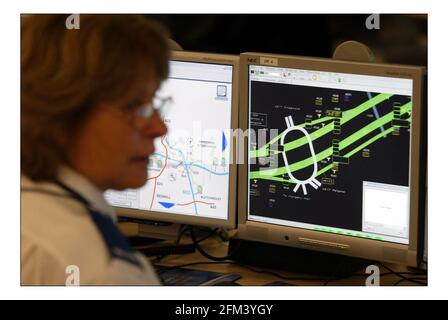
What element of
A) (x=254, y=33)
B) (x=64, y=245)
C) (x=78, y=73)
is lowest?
(x=64, y=245)

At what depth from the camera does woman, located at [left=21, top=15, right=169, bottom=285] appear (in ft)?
4.32

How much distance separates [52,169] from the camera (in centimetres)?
135

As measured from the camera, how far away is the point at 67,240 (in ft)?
4.29

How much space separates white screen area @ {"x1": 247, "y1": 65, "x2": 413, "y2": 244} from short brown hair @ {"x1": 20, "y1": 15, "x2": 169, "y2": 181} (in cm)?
57

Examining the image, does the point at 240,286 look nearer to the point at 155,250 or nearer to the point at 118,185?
the point at 155,250

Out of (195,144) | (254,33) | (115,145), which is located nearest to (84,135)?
(115,145)

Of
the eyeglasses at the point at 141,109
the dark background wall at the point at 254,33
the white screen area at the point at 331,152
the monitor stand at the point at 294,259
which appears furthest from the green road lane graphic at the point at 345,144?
the dark background wall at the point at 254,33

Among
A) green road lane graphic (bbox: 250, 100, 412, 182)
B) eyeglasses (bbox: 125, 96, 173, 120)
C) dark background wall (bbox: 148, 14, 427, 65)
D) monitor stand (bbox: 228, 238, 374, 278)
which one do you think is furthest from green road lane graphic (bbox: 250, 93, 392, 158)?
dark background wall (bbox: 148, 14, 427, 65)

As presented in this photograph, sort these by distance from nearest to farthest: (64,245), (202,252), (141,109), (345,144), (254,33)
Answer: (64,245)
(141,109)
(345,144)
(202,252)
(254,33)

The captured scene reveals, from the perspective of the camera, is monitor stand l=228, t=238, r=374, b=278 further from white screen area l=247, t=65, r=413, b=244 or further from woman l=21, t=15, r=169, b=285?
woman l=21, t=15, r=169, b=285

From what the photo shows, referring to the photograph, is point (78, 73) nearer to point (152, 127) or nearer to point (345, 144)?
point (152, 127)

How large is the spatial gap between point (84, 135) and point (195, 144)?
0.67m

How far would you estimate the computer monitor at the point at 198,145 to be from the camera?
1976 millimetres
